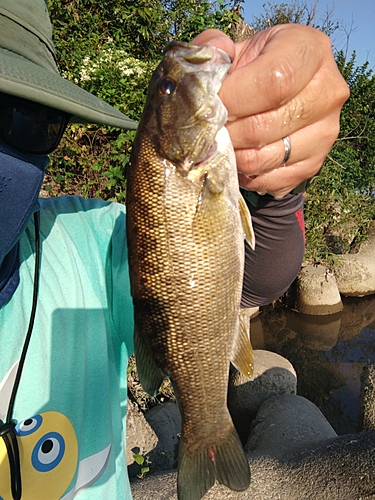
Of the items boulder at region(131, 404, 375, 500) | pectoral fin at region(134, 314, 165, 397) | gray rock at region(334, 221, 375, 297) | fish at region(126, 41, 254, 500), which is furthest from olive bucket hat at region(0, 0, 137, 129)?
gray rock at region(334, 221, 375, 297)

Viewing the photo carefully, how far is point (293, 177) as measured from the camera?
1325 millimetres

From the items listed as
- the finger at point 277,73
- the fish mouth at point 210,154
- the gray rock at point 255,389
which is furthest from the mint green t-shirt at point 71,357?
the gray rock at point 255,389

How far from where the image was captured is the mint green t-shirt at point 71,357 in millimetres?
1324

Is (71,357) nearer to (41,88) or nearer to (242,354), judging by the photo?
(242,354)

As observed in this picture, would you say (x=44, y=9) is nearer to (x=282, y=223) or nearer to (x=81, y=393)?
(x=282, y=223)

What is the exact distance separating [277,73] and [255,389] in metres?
4.90

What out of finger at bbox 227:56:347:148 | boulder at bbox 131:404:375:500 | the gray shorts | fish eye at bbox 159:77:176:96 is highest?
fish eye at bbox 159:77:176:96

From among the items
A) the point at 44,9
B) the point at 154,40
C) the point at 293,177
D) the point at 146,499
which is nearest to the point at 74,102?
the point at 44,9

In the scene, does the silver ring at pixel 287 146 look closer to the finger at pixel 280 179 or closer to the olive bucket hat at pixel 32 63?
the finger at pixel 280 179

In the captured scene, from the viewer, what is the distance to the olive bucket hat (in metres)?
1.11

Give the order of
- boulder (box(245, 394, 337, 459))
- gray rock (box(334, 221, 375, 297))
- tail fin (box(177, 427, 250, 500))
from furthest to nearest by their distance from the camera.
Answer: gray rock (box(334, 221, 375, 297)) → boulder (box(245, 394, 337, 459)) → tail fin (box(177, 427, 250, 500))

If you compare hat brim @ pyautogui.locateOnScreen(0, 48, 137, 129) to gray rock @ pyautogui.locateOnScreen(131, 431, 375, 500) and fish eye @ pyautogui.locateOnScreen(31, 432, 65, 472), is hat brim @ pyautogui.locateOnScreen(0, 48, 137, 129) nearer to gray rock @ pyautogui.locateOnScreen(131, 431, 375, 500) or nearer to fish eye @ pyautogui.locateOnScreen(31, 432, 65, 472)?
fish eye @ pyautogui.locateOnScreen(31, 432, 65, 472)

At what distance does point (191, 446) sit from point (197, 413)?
129 mm

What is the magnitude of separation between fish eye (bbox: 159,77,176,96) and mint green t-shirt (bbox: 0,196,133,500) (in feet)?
2.19
